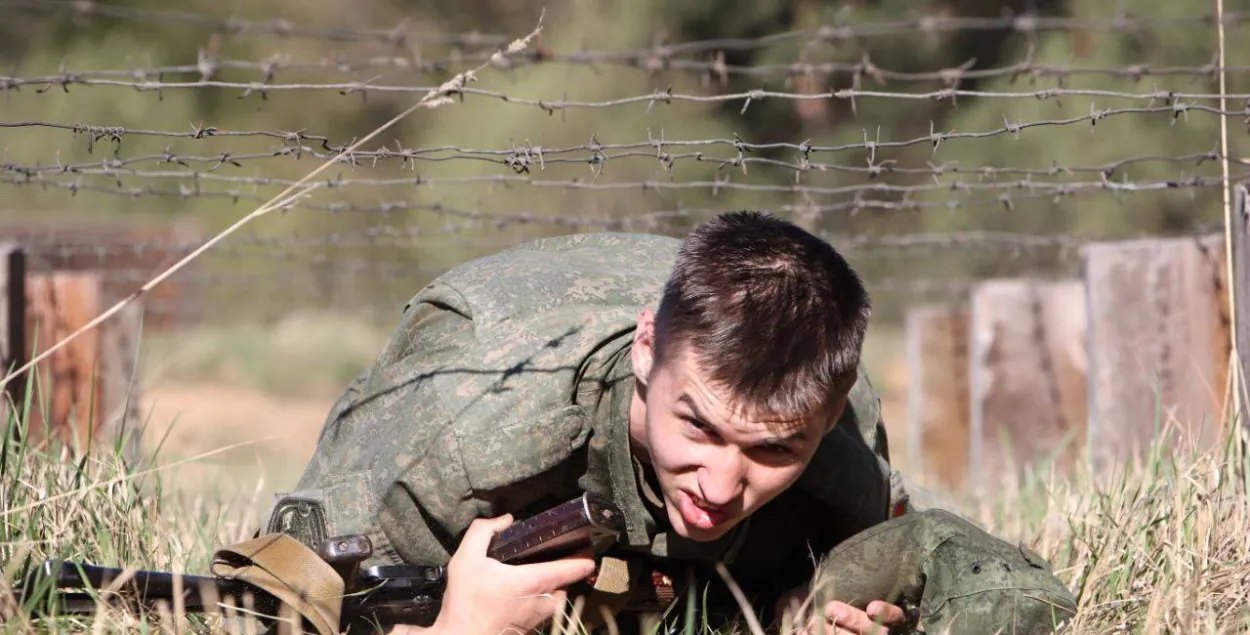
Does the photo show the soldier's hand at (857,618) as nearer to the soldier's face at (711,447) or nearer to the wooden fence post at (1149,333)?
the soldier's face at (711,447)

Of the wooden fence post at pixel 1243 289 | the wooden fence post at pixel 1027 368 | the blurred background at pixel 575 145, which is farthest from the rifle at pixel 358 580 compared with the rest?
the wooden fence post at pixel 1027 368

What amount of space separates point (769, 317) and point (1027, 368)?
4.44 m

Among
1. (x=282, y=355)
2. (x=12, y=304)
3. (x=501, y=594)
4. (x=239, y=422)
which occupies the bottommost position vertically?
(x=239, y=422)

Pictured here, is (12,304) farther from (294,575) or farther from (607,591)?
(607,591)

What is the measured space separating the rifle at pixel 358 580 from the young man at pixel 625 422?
0.06 meters

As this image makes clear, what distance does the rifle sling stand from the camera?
102 inches

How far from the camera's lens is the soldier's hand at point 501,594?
8.61 feet

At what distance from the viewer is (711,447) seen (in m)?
2.50

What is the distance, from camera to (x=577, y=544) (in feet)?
8.82

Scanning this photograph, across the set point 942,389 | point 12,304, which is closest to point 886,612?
point 12,304

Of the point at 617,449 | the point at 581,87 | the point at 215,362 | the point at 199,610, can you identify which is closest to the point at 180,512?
the point at 199,610

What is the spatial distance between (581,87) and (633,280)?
37.0ft

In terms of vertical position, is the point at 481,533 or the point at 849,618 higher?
the point at 481,533

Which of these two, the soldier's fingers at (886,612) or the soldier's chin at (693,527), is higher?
the soldier's chin at (693,527)
